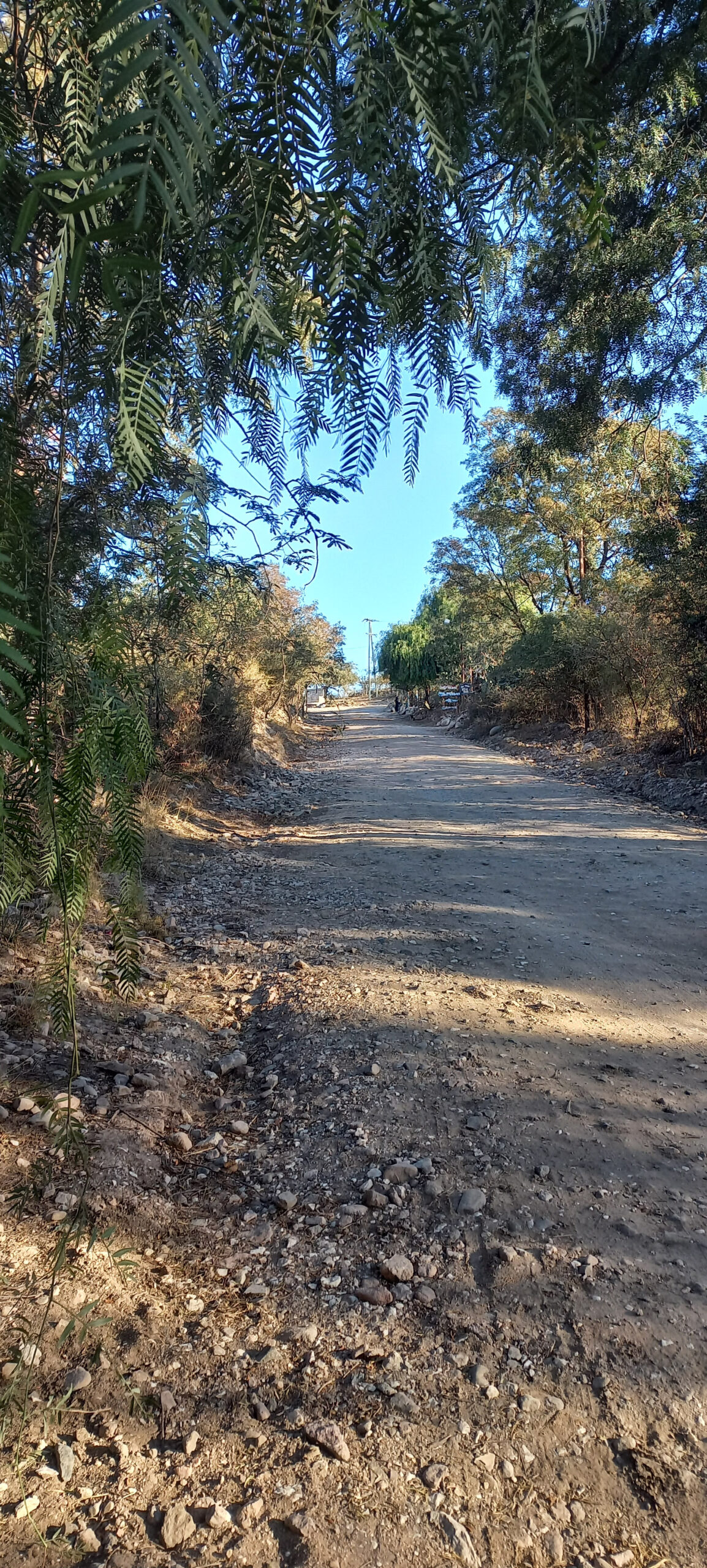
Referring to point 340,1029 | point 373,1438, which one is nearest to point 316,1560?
point 373,1438

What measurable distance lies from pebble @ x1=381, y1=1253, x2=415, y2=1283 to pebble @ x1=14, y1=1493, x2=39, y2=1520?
3.30ft

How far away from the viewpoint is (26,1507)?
5.10 feet

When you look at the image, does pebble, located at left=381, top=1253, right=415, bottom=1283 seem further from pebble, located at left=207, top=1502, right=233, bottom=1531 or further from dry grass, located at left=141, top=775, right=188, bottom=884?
dry grass, located at left=141, top=775, right=188, bottom=884

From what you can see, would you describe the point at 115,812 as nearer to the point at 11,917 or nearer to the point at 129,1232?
the point at 129,1232

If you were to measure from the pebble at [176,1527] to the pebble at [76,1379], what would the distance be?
369 millimetres

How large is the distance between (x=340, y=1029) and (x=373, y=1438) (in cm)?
210

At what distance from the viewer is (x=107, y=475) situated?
2.69 m

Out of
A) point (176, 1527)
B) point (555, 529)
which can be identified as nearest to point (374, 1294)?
point (176, 1527)

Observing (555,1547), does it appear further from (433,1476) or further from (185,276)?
(185,276)

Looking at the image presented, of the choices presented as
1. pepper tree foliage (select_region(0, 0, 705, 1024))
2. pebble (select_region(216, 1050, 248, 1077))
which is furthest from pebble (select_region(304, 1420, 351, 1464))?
pebble (select_region(216, 1050, 248, 1077))

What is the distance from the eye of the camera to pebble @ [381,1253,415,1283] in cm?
226

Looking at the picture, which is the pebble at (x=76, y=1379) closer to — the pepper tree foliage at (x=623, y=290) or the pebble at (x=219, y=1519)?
the pebble at (x=219, y=1519)

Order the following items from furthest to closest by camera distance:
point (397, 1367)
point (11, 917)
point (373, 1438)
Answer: point (11, 917), point (397, 1367), point (373, 1438)

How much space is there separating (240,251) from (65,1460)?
8.06 feet
